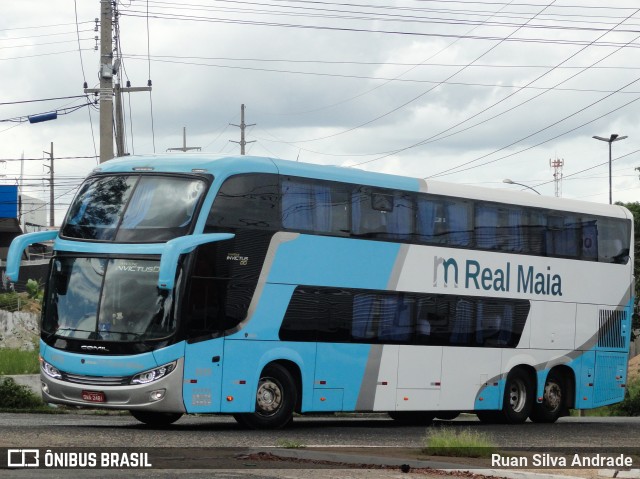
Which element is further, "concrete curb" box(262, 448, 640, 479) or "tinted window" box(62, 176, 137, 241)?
"tinted window" box(62, 176, 137, 241)

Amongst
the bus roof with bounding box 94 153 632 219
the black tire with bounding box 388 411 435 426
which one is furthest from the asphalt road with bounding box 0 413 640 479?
the bus roof with bounding box 94 153 632 219

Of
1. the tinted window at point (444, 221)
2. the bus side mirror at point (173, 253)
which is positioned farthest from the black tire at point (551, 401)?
the bus side mirror at point (173, 253)

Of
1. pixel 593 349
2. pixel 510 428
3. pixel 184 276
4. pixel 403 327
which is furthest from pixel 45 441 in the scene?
pixel 593 349

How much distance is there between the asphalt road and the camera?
1351 cm

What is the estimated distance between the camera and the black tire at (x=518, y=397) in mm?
25062

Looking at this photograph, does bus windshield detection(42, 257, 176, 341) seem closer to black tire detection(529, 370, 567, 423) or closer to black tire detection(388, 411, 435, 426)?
black tire detection(388, 411, 435, 426)

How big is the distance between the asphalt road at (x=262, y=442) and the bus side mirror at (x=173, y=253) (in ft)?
7.23

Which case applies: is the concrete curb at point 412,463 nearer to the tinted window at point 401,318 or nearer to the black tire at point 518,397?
the tinted window at point 401,318

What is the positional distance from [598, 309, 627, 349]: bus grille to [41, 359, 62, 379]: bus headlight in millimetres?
12741

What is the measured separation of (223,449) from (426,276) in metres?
8.11

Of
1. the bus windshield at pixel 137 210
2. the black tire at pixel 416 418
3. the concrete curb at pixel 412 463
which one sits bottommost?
the black tire at pixel 416 418

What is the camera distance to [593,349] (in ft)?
87.9

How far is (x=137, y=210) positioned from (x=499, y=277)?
825 cm

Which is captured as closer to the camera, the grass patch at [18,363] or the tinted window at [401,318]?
the tinted window at [401,318]
